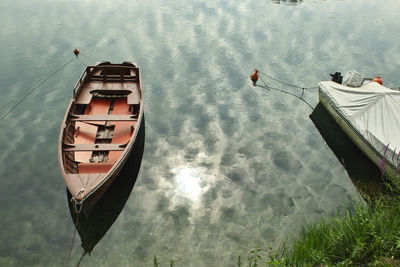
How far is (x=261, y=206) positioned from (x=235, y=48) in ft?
62.9

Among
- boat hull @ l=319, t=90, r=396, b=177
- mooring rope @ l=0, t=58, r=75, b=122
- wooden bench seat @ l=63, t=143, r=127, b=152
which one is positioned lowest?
mooring rope @ l=0, t=58, r=75, b=122

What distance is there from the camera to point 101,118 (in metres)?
15.3

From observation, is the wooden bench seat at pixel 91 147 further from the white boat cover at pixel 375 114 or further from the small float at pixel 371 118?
the white boat cover at pixel 375 114

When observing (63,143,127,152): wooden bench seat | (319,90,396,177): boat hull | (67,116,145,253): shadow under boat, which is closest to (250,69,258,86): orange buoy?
(319,90,396,177): boat hull

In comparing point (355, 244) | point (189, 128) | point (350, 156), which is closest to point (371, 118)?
point (350, 156)

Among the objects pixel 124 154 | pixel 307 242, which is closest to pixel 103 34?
pixel 124 154

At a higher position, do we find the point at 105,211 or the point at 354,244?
the point at 354,244

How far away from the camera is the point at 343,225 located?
9086 mm

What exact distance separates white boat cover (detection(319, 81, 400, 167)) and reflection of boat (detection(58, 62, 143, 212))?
40.2ft

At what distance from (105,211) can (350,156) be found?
13608 mm

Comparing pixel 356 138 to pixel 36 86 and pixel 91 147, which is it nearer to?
pixel 91 147

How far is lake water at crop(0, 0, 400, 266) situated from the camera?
11812 mm

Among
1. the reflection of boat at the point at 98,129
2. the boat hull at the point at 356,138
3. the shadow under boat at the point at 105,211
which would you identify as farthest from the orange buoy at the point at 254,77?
the shadow under boat at the point at 105,211

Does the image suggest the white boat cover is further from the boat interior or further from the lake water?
the boat interior
